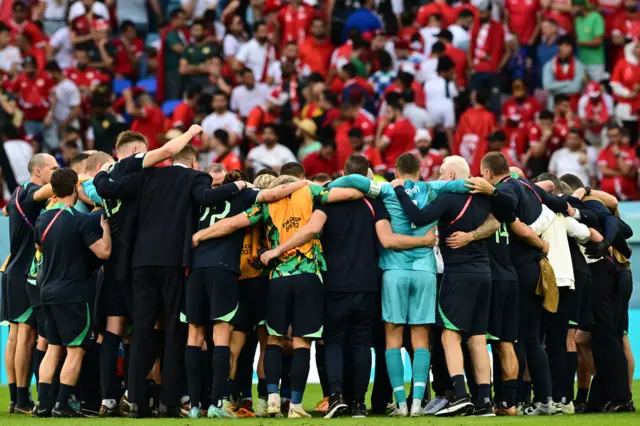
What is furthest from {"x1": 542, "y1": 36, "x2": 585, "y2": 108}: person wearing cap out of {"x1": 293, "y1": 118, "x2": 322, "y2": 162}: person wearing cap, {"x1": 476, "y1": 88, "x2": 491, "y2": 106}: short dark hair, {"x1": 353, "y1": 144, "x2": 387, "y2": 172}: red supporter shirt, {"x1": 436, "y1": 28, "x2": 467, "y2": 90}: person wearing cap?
{"x1": 293, "y1": 118, "x2": 322, "y2": 162}: person wearing cap

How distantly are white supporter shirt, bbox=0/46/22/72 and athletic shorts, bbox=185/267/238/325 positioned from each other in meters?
11.9

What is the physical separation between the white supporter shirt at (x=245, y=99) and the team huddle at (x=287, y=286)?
9075mm

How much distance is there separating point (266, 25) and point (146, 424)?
12990mm

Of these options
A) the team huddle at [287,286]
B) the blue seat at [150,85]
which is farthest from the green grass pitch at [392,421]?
the blue seat at [150,85]

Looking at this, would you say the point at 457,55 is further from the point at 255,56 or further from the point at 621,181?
the point at 621,181

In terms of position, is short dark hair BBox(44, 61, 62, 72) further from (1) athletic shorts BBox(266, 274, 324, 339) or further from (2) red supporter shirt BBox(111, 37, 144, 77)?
(1) athletic shorts BBox(266, 274, 324, 339)

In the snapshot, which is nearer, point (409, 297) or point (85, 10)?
point (409, 297)

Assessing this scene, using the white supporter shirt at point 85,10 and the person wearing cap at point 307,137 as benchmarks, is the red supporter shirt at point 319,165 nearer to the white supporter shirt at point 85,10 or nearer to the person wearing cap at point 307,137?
the person wearing cap at point 307,137

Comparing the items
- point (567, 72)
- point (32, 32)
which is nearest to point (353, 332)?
point (567, 72)

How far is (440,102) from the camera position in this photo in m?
20.1

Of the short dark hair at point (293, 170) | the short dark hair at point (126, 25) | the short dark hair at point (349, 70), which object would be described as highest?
the short dark hair at point (126, 25)

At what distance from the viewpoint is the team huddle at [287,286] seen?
11.1m

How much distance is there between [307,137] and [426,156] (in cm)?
184

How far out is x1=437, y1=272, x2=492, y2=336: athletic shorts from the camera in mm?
11141
